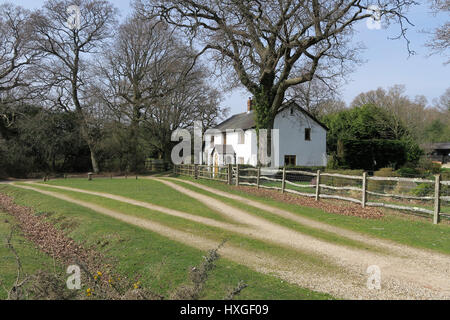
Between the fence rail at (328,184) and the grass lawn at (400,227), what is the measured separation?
0.56 metres

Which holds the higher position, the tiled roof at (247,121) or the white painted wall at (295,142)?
the tiled roof at (247,121)

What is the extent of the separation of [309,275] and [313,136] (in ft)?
91.6

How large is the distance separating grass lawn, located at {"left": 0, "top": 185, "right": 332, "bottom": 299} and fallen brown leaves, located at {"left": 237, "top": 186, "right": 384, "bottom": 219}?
→ 6.74 m

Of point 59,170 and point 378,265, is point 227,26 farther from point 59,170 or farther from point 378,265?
point 59,170

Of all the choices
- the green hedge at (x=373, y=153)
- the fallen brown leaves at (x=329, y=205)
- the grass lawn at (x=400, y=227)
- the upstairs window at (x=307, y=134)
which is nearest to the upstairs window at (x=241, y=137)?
the upstairs window at (x=307, y=134)

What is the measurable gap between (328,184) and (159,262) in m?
15.1

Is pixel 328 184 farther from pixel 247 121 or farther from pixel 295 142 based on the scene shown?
pixel 247 121

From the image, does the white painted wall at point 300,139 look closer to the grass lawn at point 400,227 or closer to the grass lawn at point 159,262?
the grass lawn at point 400,227

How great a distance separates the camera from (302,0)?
18.4 meters

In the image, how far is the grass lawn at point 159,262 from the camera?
5.44 m
